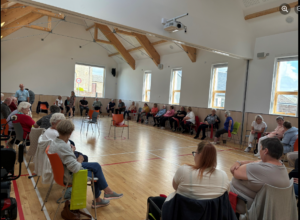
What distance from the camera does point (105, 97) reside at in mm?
15445

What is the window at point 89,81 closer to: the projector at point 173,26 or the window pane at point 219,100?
the window pane at point 219,100

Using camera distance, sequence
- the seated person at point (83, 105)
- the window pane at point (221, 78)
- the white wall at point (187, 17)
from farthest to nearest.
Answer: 1. the seated person at point (83, 105)
2. the window pane at point (221, 78)
3. the white wall at point (187, 17)

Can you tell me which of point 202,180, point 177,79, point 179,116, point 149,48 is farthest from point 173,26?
point 149,48

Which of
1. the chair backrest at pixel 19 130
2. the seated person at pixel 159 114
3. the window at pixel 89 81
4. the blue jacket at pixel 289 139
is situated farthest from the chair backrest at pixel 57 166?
the window at pixel 89 81

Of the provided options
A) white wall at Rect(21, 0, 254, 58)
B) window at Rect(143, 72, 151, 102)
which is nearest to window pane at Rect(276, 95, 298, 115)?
white wall at Rect(21, 0, 254, 58)

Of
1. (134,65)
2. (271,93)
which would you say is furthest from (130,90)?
(271,93)

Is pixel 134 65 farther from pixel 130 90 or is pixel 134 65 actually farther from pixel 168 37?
pixel 168 37

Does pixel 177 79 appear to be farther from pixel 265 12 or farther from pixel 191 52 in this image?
pixel 265 12

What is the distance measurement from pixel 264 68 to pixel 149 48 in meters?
5.88

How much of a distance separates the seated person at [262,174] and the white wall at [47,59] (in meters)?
13.0

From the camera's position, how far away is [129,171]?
13.4 feet

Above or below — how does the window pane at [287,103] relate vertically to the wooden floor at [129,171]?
above

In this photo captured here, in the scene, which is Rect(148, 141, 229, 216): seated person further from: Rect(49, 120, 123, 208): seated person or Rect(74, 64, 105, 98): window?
Rect(74, 64, 105, 98): window

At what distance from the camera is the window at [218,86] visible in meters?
8.88
